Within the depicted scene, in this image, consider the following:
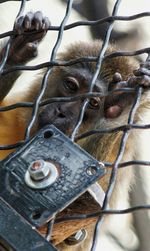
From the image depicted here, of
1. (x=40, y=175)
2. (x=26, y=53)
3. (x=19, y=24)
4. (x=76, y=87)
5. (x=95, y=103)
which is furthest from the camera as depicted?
(x=76, y=87)

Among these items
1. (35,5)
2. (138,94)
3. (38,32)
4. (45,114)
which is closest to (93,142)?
(45,114)

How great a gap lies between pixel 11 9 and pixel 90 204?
534cm

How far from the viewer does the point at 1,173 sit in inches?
74.4

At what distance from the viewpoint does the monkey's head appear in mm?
3484

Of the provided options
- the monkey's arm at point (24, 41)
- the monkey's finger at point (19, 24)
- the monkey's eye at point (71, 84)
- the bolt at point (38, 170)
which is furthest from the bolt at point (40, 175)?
the monkey's eye at point (71, 84)

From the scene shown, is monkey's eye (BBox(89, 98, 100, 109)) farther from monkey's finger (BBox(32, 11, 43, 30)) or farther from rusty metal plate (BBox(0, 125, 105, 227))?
rusty metal plate (BBox(0, 125, 105, 227))

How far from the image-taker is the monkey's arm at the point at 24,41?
297cm

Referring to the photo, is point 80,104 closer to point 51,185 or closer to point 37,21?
point 37,21

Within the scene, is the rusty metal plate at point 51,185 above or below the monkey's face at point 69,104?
above

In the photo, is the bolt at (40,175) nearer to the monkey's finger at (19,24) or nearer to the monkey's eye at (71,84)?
the monkey's finger at (19,24)

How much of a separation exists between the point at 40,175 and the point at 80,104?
1.76 m

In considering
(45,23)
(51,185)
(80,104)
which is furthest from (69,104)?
(51,185)

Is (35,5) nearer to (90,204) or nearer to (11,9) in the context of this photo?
(11,9)

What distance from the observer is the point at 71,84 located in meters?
3.92
